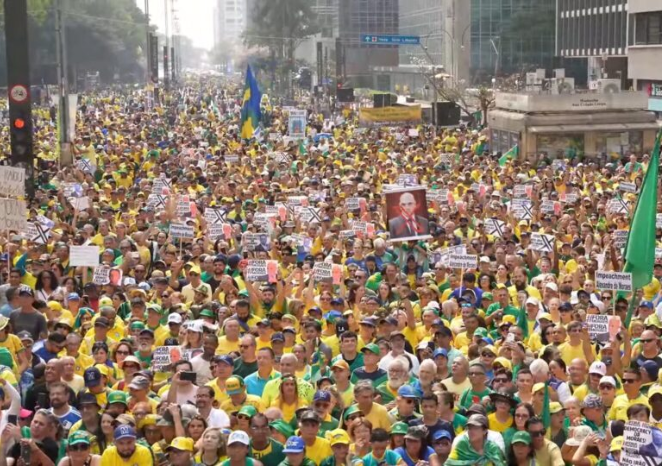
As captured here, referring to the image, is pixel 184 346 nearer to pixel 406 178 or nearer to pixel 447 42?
pixel 406 178

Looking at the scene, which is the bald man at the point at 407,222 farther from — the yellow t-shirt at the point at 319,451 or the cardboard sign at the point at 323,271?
the yellow t-shirt at the point at 319,451

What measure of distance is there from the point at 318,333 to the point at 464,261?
11.6ft

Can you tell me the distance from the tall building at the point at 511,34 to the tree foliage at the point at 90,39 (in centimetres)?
2439

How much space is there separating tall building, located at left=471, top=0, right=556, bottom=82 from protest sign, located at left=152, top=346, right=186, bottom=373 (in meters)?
78.5

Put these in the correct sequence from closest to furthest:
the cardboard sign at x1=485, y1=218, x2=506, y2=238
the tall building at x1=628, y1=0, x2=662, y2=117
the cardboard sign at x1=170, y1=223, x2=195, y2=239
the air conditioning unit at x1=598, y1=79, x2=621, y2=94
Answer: the cardboard sign at x1=170, y1=223, x2=195, y2=239 < the cardboard sign at x1=485, y1=218, x2=506, y2=238 < the air conditioning unit at x1=598, y1=79, x2=621, y2=94 < the tall building at x1=628, y1=0, x2=662, y2=117

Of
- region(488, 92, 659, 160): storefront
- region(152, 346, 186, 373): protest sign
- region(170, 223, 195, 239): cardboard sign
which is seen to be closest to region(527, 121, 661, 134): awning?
region(488, 92, 659, 160): storefront

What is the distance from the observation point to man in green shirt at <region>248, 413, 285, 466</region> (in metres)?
9.67

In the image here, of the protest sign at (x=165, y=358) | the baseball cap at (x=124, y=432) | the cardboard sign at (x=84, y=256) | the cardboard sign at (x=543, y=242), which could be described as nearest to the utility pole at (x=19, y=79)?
the cardboard sign at (x=84, y=256)

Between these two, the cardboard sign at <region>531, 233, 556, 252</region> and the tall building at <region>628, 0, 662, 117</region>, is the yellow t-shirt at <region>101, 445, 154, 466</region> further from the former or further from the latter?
the tall building at <region>628, 0, 662, 117</region>

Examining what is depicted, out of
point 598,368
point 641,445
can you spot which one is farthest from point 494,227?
point 641,445

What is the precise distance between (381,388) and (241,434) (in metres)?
2.32

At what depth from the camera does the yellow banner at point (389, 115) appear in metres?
48.9

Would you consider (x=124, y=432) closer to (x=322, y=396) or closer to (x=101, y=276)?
(x=322, y=396)

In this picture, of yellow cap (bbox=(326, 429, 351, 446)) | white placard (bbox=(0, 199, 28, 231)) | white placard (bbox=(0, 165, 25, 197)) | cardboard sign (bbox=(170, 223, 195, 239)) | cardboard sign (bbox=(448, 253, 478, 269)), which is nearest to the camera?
yellow cap (bbox=(326, 429, 351, 446))
